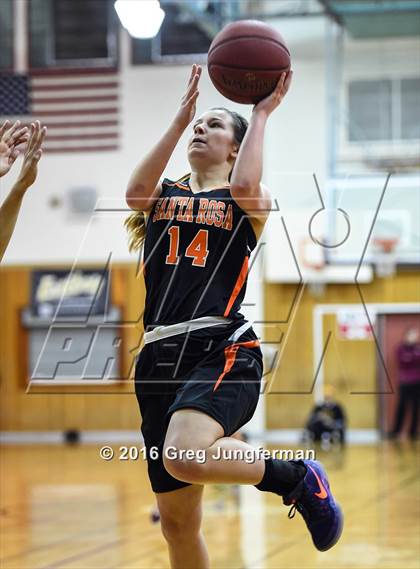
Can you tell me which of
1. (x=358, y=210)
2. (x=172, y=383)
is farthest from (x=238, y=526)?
(x=358, y=210)

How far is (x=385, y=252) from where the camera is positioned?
14.9m

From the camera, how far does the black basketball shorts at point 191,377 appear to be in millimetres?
3793

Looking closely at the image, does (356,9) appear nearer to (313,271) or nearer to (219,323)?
(313,271)

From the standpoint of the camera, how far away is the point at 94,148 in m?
17.3

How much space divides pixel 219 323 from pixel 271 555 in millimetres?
2841

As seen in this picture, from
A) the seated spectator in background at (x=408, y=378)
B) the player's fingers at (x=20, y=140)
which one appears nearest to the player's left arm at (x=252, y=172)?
the player's fingers at (x=20, y=140)

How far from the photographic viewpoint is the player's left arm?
3.83 metres

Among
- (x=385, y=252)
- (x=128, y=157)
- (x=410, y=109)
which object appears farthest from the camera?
(x=128, y=157)

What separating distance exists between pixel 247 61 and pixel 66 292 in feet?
44.7

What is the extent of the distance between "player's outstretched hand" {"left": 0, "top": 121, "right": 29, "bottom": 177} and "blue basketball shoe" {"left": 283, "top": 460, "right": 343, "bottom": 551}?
1.76m

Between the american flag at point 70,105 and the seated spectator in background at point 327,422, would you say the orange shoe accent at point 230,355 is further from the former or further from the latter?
the american flag at point 70,105

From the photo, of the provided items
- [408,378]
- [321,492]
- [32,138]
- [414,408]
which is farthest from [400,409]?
[32,138]

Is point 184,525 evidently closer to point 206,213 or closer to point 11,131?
point 206,213

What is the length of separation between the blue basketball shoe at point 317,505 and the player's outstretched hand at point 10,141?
1756 millimetres
